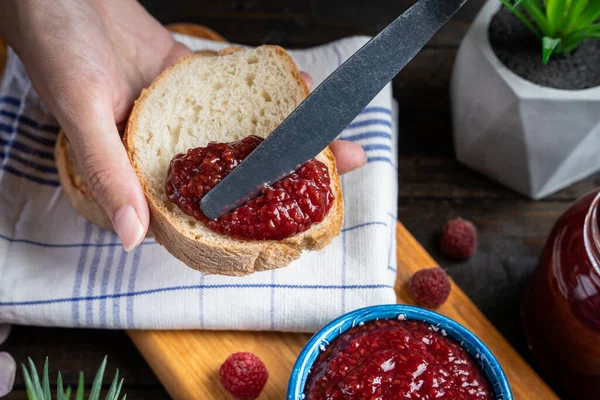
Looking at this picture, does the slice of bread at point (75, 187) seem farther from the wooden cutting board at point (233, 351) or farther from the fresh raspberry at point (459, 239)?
the fresh raspberry at point (459, 239)

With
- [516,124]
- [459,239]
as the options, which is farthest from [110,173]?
[516,124]

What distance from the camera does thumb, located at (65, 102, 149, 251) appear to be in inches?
83.4

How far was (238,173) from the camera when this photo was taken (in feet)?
7.02

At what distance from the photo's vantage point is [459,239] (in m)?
2.73

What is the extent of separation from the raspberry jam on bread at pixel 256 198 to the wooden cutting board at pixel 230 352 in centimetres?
50

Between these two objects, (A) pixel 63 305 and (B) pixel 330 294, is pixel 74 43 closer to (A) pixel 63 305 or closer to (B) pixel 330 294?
(A) pixel 63 305

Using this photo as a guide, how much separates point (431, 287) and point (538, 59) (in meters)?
0.97

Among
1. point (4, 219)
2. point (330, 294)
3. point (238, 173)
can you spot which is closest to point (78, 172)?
point (4, 219)

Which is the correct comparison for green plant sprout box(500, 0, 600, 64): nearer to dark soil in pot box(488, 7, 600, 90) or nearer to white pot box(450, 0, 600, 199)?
dark soil in pot box(488, 7, 600, 90)

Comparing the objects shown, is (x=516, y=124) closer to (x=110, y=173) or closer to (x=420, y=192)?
(x=420, y=192)

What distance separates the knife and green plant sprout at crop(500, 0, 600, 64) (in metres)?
0.44

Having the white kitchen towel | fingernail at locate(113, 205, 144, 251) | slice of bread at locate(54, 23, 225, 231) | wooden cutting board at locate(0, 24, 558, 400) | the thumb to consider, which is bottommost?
wooden cutting board at locate(0, 24, 558, 400)

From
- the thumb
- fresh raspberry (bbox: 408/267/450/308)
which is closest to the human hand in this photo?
the thumb

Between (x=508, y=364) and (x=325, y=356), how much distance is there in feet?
2.39
